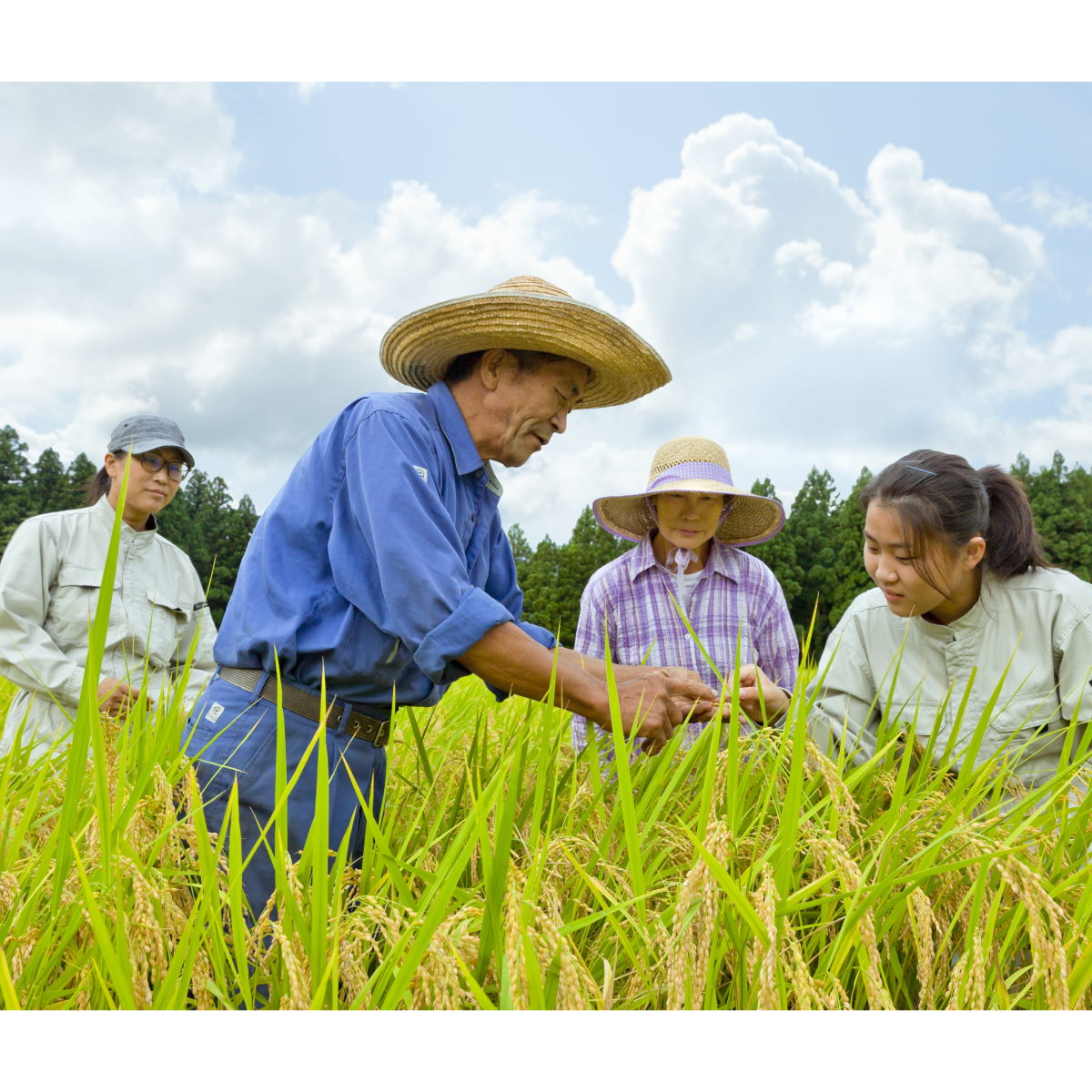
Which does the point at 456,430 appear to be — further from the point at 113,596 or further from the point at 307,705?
the point at 113,596

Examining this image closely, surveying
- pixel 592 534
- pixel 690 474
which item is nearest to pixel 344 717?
pixel 690 474

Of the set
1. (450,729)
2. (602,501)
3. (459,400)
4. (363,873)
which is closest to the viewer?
(363,873)

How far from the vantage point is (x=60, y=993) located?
1.47m

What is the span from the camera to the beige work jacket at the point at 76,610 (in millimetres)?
3828

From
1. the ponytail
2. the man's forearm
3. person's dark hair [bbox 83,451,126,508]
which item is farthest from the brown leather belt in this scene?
person's dark hair [bbox 83,451,126,508]

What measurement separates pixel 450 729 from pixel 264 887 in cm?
177

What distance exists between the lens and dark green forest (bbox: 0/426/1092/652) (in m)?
22.2

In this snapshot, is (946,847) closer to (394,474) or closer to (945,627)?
(945,627)

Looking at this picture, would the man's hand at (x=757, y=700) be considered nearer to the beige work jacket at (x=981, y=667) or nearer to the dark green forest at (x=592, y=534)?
the beige work jacket at (x=981, y=667)

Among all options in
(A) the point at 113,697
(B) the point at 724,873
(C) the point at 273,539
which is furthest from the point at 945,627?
(A) the point at 113,697

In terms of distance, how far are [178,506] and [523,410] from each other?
1015 inches

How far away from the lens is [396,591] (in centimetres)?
206

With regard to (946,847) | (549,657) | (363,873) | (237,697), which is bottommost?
(363,873)

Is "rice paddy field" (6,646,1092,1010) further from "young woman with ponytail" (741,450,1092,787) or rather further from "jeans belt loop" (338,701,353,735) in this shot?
"young woman with ponytail" (741,450,1092,787)
